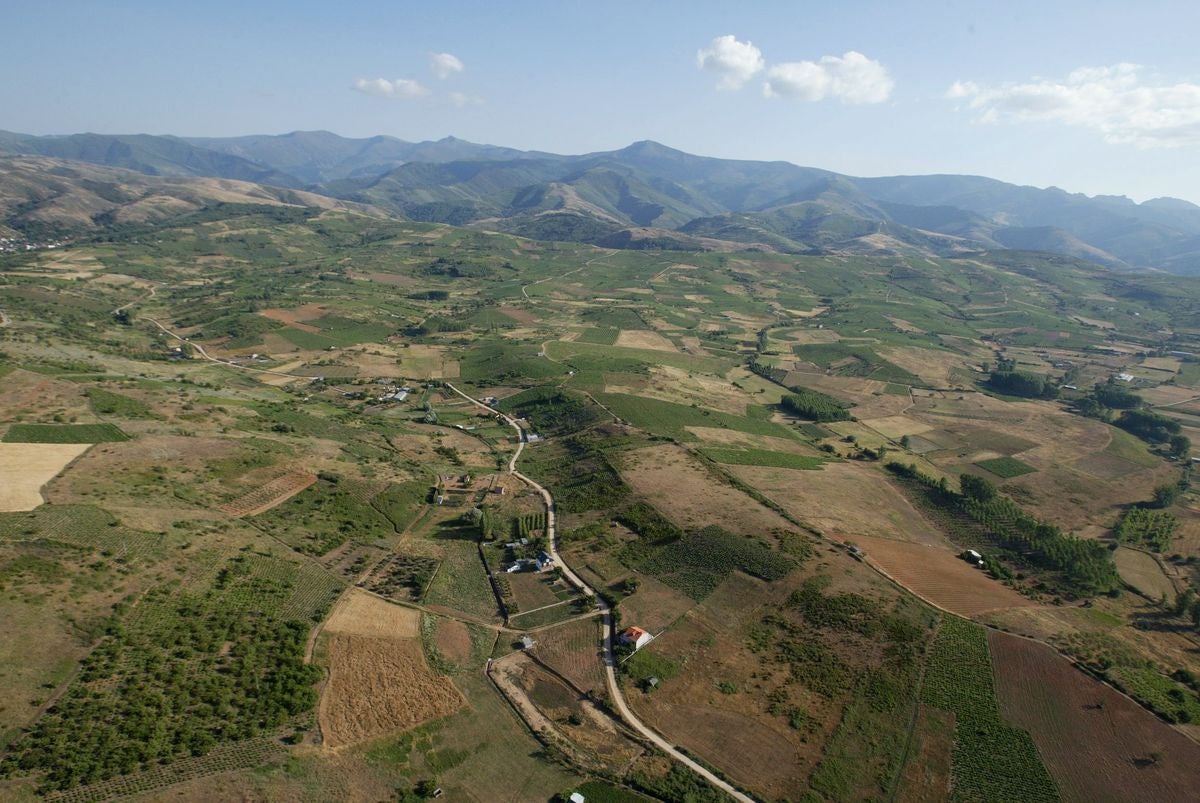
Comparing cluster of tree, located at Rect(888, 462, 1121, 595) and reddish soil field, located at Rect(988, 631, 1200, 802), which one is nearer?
reddish soil field, located at Rect(988, 631, 1200, 802)

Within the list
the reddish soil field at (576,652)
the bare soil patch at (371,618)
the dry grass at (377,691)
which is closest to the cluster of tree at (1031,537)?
the reddish soil field at (576,652)

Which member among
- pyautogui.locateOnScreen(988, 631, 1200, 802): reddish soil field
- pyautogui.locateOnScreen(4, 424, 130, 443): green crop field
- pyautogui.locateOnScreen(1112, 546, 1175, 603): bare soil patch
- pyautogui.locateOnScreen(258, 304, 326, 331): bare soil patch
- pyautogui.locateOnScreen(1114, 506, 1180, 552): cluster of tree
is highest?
pyautogui.locateOnScreen(4, 424, 130, 443): green crop field

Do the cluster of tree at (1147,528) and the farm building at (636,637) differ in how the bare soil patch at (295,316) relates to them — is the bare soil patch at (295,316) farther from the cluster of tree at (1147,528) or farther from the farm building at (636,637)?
the cluster of tree at (1147,528)

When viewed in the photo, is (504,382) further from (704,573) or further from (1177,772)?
(1177,772)

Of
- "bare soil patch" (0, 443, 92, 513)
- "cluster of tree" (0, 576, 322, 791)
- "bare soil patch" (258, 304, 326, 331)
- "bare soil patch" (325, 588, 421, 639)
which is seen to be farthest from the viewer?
"bare soil patch" (258, 304, 326, 331)

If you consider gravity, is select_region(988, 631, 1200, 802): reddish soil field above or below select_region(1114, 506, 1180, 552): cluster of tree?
above

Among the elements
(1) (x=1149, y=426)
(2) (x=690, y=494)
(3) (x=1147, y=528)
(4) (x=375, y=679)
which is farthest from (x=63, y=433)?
(1) (x=1149, y=426)

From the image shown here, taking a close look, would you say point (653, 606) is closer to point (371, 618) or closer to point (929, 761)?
point (929, 761)

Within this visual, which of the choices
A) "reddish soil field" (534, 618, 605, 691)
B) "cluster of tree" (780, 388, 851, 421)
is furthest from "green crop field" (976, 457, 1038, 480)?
"reddish soil field" (534, 618, 605, 691)

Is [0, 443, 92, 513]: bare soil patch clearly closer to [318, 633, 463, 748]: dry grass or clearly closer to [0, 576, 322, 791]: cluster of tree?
[0, 576, 322, 791]: cluster of tree
